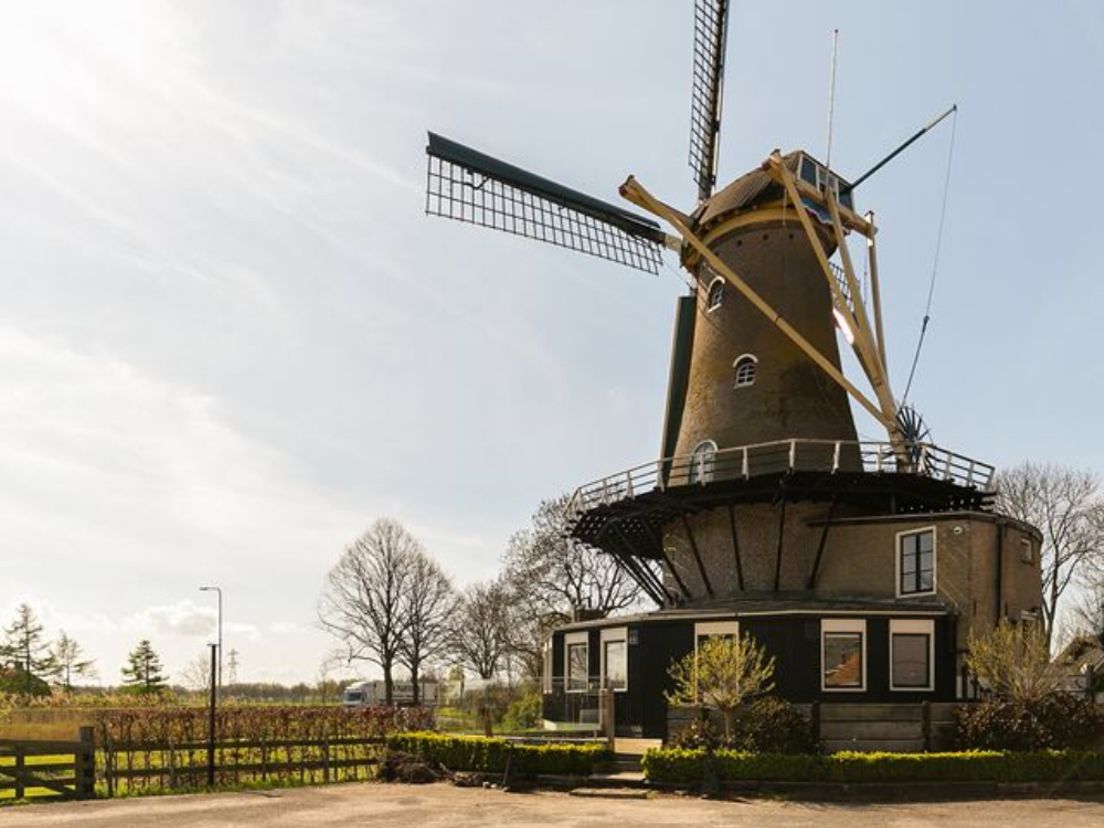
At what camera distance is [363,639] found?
65.9m

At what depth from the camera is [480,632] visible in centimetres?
6419

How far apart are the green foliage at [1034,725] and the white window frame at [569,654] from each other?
1040 centimetres

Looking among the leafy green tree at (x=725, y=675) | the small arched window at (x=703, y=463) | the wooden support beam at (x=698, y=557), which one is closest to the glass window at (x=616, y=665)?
the leafy green tree at (x=725, y=675)

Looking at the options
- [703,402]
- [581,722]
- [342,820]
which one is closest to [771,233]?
[703,402]

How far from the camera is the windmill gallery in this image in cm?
2602

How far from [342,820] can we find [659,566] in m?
18.9

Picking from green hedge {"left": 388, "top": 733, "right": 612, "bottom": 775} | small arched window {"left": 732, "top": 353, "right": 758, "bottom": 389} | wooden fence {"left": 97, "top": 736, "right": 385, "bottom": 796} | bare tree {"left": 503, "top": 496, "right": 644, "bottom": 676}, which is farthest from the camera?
Answer: bare tree {"left": 503, "top": 496, "right": 644, "bottom": 676}

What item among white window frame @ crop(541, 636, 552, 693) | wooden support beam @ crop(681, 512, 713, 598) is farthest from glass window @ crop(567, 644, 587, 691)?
wooden support beam @ crop(681, 512, 713, 598)

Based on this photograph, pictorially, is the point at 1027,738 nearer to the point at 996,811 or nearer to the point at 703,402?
the point at 996,811

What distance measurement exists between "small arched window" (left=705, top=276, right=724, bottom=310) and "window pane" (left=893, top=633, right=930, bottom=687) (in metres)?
12.4

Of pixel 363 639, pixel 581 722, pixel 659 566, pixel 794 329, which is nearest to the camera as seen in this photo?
pixel 581 722

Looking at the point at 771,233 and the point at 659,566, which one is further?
the point at 659,566

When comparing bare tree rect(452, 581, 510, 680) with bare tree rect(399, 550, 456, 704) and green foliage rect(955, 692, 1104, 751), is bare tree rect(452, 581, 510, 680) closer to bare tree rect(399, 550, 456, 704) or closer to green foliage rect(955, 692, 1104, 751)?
bare tree rect(399, 550, 456, 704)

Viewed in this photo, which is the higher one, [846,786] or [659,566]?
[659,566]
